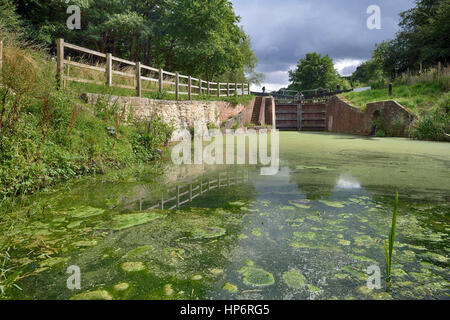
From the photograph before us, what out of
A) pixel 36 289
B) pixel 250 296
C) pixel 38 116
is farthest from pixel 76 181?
pixel 250 296

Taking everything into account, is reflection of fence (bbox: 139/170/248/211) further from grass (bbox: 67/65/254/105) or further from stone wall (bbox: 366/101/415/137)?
stone wall (bbox: 366/101/415/137)

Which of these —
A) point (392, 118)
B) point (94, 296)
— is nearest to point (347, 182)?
point (94, 296)

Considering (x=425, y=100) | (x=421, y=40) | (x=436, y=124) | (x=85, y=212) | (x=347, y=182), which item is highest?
(x=421, y=40)

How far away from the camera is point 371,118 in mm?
14961

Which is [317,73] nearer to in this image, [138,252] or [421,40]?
[421,40]

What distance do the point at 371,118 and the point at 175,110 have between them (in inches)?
416

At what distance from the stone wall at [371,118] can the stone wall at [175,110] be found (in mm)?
6743

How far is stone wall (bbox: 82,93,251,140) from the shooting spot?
6705mm

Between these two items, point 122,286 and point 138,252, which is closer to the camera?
point 122,286

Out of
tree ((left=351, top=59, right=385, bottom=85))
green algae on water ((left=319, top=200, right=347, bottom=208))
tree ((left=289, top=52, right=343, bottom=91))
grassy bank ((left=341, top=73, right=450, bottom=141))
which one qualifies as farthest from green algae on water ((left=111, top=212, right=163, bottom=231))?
tree ((left=351, top=59, right=385, bottom=85))

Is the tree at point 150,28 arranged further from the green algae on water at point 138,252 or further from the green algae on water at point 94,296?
the green algae on water at point 94,296

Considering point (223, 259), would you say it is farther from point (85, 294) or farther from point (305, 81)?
point (305, 81)
